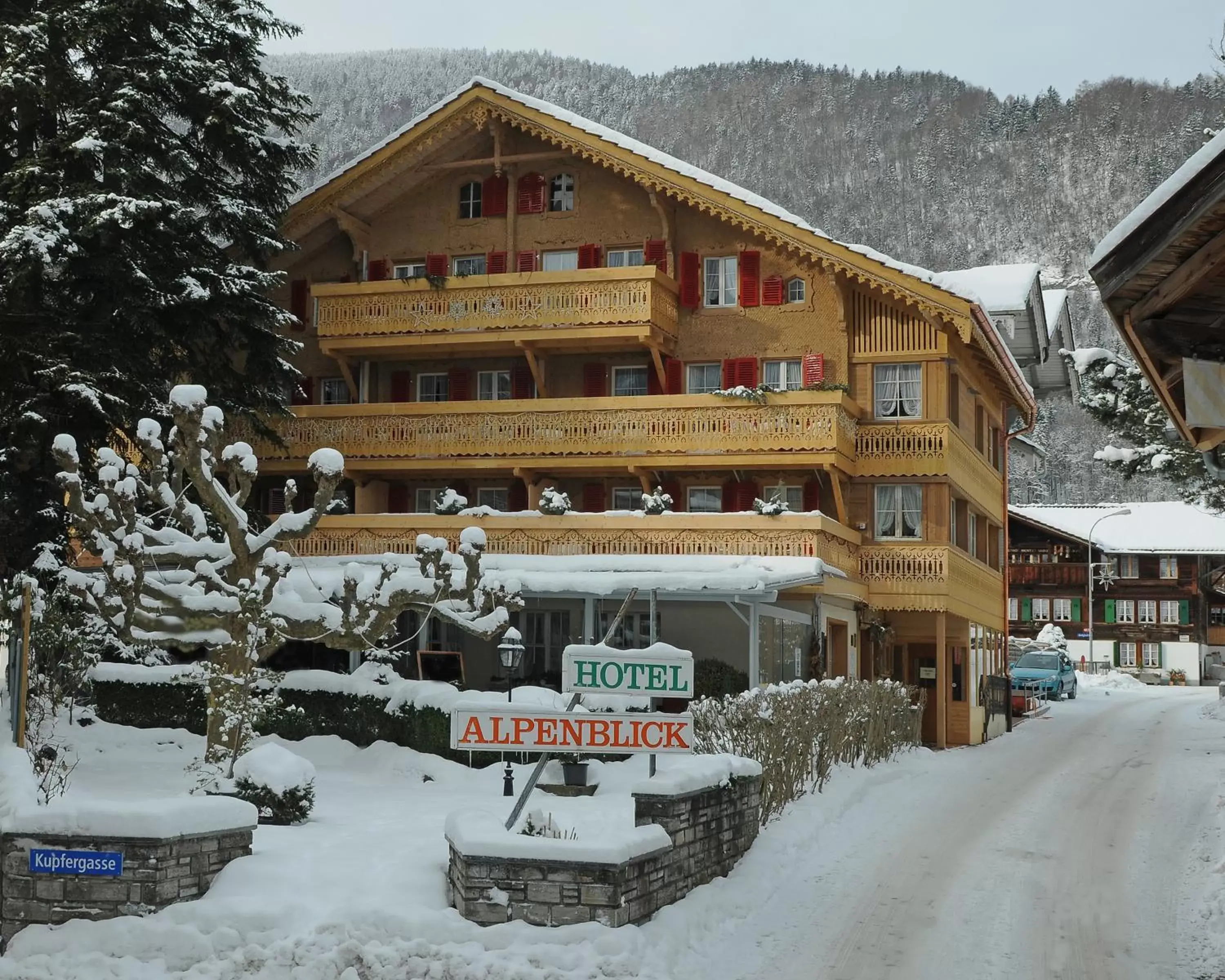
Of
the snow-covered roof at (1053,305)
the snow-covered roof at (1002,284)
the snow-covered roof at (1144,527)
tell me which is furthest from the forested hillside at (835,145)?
the snow-covered roof at (1002,284)

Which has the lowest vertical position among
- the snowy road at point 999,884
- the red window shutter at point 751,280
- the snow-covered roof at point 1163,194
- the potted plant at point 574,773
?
the snowy road at point 999,884

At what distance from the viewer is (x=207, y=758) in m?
18.0

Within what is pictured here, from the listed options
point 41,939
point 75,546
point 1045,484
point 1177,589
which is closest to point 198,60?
point 75,546

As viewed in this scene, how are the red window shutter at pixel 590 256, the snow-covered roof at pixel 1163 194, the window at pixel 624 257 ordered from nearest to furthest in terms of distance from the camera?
1. the snow-covered roof at pixel 1163 194
2. the red window shutter at pixel 590 256
3. the window at pixel 624 257

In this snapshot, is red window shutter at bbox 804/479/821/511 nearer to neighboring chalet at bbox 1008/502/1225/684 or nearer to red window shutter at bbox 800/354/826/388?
red window shutter at bbox 800/354/826/388

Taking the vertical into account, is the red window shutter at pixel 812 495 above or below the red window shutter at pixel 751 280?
below

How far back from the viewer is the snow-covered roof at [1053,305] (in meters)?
42.4

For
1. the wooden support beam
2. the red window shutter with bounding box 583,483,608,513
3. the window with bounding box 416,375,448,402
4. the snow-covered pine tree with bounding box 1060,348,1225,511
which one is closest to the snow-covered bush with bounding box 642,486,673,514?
the red window shutter with bounding box 583,483,608,513

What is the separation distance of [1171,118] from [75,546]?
192656mm

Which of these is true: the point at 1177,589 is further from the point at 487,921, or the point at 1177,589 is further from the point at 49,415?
the point at 487,921

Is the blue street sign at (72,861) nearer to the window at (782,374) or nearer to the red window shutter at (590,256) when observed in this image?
the window at (782,374)

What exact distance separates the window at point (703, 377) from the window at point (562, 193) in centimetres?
461

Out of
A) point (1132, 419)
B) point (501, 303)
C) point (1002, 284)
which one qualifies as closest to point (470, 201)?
point (501, 303)

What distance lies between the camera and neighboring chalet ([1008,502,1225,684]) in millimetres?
73312
